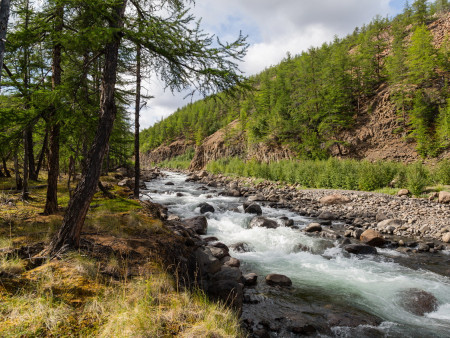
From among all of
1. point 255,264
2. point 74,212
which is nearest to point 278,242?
point 255,264

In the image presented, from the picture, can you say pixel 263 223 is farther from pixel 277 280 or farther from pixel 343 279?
pixel 277 280

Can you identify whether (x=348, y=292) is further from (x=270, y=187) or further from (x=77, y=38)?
(x=270, y=187)

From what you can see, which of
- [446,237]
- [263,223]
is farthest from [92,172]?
[446,237]

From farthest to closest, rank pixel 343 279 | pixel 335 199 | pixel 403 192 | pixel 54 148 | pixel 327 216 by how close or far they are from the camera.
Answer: pixel 335 199, pixel 403 192, pixel 327 216, pixel 343 279, pixel 54 148

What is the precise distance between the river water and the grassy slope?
10.1 ft

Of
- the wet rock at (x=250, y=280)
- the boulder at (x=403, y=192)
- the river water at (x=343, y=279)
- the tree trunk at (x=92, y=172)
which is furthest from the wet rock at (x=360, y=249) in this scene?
the tree trunk at (x=92, y=172)

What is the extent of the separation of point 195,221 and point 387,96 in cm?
3588

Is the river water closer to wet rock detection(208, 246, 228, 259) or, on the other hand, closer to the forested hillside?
wet rock detection(208, 246, 228, 259)

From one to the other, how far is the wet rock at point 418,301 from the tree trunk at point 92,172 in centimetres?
819

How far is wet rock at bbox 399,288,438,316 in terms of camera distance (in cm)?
580

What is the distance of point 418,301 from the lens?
20.0 feet

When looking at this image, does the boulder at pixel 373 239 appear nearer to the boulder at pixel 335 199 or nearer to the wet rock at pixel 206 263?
the boulder at pixel 335 199

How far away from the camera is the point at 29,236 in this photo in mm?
5195

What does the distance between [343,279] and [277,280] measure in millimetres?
2381
